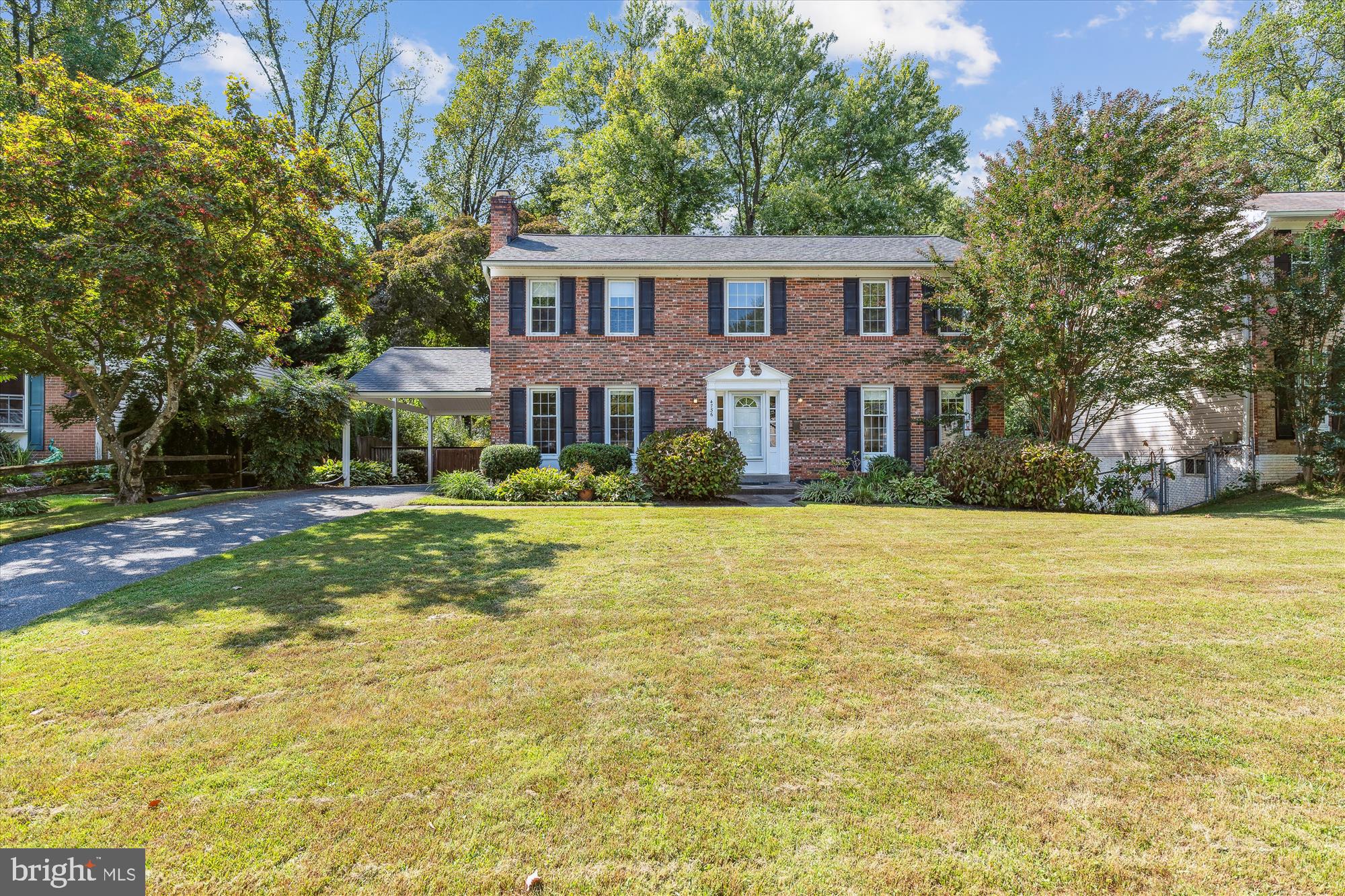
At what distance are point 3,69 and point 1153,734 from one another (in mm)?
28563

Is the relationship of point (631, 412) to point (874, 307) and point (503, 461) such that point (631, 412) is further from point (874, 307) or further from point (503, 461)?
point (874, 307)

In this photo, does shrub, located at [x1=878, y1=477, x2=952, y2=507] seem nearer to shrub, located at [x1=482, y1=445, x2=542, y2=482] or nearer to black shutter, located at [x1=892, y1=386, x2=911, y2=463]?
black shutter, located at [x1=892, y1=386, x2=911, y2=463]

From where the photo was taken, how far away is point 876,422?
15.9 metres

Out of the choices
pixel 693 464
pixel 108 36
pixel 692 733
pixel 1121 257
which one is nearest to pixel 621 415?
pixel 693 464

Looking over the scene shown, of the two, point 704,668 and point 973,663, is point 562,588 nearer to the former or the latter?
point 704,668

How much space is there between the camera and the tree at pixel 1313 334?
40.2 ft

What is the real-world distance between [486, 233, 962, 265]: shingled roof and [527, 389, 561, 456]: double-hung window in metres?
3.36

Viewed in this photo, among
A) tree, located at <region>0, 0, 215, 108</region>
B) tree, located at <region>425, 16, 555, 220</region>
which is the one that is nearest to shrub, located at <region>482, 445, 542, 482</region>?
tree, located at <region>0, 0, 215, 108</region>

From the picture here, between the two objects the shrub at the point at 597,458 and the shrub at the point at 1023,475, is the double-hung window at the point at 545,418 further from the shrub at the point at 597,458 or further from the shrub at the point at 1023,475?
the shrub at the point at 1023,475

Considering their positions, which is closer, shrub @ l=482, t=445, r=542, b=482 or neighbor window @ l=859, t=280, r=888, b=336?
shrub @ l=482, t=445, r=542, b=482

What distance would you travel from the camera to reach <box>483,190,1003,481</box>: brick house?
1570cm

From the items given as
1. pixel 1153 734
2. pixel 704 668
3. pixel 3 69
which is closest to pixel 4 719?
pixel 704 668

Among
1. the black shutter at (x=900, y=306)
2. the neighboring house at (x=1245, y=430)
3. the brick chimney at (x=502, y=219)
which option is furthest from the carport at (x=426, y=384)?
the neighboring house at (x=1245, y=430)

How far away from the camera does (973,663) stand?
12.0 feet
